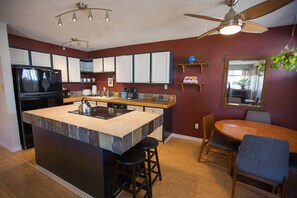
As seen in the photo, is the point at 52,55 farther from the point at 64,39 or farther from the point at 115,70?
the point at 115,70

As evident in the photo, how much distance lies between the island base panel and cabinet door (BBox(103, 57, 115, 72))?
2393 millimetres

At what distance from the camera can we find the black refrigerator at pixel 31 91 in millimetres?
2568

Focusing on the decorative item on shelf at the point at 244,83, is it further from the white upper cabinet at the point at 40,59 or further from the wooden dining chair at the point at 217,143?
the white upper cabinet at the point at 40,59

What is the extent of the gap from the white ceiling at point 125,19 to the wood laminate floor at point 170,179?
2.42 m

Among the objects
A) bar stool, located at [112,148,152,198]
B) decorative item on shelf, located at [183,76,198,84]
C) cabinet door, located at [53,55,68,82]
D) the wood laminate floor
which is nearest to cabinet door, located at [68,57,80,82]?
cabinet door, located at [53,55,68,82]

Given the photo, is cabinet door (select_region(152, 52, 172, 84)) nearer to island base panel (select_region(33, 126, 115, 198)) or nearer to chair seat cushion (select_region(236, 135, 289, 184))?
chair seat cushion (select_region(236, 135, 289, 184))

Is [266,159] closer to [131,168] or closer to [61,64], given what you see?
[131,168]

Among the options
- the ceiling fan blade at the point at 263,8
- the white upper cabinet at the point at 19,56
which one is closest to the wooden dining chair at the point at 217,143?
the ceiling fan blade at the point at 263,8

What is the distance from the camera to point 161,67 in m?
3.20

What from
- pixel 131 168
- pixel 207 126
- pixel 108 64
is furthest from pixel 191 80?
pixel 108 64

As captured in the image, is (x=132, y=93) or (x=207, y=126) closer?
(x=207, y=126)

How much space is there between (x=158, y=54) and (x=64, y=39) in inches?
91.4

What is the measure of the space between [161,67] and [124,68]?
1076 millimetres

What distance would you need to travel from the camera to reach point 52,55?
11.4 feet
